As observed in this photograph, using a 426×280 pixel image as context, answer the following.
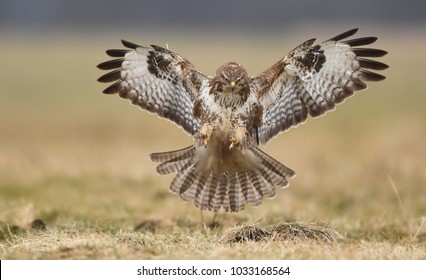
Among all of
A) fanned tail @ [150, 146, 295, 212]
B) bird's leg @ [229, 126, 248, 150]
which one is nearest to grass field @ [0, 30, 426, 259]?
fanned tail @ [150, 146, 295, 212]

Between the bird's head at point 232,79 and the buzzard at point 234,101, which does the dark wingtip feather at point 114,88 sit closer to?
the buzzard at point 234,101

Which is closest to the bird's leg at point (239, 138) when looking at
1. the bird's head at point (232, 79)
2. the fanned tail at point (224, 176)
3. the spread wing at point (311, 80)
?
the fanned tail at point (224, 176)

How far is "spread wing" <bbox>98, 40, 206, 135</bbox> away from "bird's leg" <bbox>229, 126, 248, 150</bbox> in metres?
0.81

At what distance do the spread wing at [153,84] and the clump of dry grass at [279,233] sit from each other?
68.5 inches

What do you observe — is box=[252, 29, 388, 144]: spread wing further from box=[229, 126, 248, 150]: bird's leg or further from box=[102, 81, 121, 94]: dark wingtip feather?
box=[102, 81, 121, 94]: dark wingtip feather

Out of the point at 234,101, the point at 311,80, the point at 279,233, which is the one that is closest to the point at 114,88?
the point at 234,101

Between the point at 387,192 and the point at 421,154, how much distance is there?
300 cm

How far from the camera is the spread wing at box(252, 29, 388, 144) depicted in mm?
8930

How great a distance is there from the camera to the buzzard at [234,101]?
341 inches

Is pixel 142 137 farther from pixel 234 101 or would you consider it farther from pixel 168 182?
pixel 234 101

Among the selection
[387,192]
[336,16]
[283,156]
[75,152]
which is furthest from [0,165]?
[336,16]

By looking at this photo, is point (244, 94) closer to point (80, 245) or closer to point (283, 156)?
point (80, 245)

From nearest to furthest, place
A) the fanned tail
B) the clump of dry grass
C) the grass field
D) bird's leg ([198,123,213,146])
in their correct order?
the grass field → the clump of dry grass → bird's leg ([198,123,213,146]) → the fanned tail

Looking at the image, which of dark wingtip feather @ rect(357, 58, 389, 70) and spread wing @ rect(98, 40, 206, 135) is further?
spread wing @ rect(98, 40, 206, 135)
